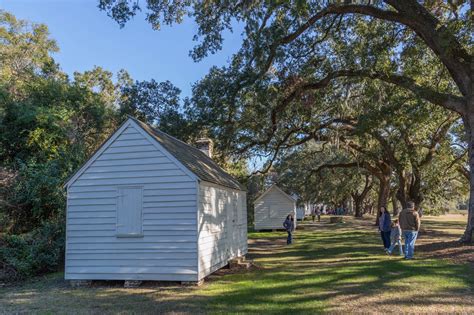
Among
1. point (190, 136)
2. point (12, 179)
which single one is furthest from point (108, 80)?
point (12, 179)

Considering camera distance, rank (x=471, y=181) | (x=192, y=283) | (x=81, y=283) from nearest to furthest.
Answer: (x=192, y=283) → (x=81, y=283) → (x=471, y=181)

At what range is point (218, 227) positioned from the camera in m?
12.8

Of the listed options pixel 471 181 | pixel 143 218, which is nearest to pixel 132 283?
pixel 143 218

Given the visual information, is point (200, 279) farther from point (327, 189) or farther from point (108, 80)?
point (327, 189)

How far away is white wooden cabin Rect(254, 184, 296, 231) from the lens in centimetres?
3538

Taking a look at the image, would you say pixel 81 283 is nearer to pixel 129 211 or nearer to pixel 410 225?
pixel 129 211

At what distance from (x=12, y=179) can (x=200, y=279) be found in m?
9.31

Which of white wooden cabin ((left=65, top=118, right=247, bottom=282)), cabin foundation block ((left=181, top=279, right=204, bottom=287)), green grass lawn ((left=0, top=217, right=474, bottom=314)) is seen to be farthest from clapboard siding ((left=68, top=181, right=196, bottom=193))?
green grass lawn ((left=0, top=217, right=474, bottom=314))

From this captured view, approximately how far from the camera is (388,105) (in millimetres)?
17547

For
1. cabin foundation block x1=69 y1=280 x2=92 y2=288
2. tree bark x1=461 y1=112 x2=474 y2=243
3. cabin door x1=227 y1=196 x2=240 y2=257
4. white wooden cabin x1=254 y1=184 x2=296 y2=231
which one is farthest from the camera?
white wooden cabin x1=254 y1=184 x2=296 y2=231

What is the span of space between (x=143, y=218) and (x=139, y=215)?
152 mm

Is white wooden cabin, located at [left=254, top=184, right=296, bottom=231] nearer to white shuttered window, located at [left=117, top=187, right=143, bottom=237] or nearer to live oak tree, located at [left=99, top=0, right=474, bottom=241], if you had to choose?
live oak tree, located at [left=99, top=0, right=474, bottom=241]

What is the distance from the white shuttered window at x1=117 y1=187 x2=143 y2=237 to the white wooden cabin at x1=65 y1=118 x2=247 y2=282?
2 centimetres

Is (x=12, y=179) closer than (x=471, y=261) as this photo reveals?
No
